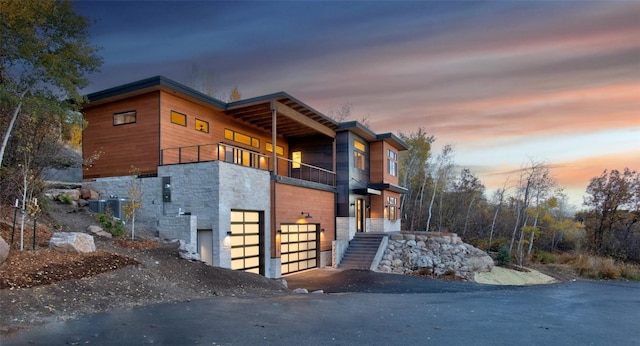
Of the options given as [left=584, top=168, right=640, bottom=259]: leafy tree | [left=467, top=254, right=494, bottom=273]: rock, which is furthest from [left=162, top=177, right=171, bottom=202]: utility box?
[left=584, top=168, right=640, bottom=259]: leafy tree

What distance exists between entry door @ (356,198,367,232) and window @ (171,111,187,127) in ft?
36.9

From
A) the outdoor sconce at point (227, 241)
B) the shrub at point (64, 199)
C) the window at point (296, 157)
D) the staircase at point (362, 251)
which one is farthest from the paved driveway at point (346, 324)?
the window at point (296, 157)

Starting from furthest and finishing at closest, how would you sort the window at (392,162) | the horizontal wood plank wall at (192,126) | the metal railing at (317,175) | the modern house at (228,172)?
the window at (392,162), the metal railing at (317,175), the horizontal wood plank wall at (192,126), the modern house at (228,172)

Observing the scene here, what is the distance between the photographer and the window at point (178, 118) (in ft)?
51.8

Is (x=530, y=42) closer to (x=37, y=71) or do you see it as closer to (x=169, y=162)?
(x=169, y=162)

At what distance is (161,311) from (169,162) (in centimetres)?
911

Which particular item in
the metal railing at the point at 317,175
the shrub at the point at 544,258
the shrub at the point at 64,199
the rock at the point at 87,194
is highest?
the metal railing at the point at 317,175

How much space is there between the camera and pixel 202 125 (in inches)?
678

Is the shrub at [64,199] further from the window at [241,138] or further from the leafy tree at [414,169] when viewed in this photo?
the leafy tree at [414,169]

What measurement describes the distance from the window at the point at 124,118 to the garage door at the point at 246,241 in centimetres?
585

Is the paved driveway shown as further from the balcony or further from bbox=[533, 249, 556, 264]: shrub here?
bbox=[533, 249, 556, 264]: shrub

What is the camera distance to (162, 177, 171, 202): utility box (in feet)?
46.8

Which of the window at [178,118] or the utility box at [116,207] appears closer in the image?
the utility box at [116,207]

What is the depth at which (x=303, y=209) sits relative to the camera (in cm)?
1847
